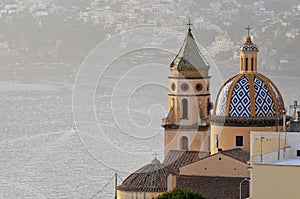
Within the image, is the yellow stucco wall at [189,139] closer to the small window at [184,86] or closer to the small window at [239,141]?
the small window at [184,86]

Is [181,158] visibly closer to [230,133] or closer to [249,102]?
[230,133]

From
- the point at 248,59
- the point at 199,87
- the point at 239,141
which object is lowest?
the point at 239,141

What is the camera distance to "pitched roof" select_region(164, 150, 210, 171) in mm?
12039

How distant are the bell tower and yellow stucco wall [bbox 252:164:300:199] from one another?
6149 millimetres

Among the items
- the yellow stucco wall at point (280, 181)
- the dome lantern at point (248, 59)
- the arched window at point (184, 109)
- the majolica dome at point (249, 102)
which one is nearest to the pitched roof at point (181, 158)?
the majolica dome at point (249, 102)

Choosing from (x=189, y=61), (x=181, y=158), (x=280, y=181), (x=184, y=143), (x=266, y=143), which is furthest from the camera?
(x=189, y=61)

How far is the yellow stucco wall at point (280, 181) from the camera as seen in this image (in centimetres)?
775

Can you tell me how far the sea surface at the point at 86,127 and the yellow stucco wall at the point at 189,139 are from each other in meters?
3.38

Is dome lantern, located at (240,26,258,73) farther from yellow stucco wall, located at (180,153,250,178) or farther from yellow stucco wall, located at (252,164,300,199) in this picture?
yellow stucco wall, located at (252,164,300,199)

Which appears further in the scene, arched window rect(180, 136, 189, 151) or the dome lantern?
arched window rect(180, 136, 189, 151)

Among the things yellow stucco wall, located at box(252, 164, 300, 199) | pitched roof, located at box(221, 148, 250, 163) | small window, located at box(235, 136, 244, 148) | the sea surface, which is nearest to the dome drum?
small window, located at box(235, 136, 244, 148)

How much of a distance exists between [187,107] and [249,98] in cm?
210

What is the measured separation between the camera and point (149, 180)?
11586 millimetres

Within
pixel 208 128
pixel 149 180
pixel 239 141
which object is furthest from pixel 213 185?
pixel 208 128
